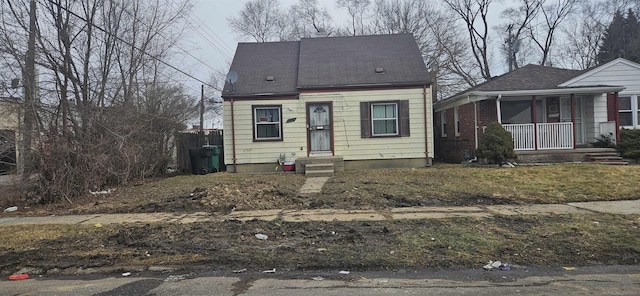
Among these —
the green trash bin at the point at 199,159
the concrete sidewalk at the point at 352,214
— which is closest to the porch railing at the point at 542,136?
the concrete sidewalk at the point at 352,214

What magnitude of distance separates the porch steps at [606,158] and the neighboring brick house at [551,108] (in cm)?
63

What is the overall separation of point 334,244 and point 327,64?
12506 mm

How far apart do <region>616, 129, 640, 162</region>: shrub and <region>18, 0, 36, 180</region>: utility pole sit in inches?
736

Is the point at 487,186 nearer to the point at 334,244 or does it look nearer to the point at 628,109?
the point at 334,244

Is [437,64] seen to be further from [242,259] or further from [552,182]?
[242,259]

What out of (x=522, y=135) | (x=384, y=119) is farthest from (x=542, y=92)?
(x=384, y=119)

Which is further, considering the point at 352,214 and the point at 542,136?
the point at 542,136

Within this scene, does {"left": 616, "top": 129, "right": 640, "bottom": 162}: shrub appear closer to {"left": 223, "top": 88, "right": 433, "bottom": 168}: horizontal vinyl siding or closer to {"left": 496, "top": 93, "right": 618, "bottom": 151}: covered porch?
{"left": 496, "top": 93, "right": 618, "bottom": 151}: covered porch

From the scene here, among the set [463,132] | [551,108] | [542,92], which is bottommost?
[463,132]

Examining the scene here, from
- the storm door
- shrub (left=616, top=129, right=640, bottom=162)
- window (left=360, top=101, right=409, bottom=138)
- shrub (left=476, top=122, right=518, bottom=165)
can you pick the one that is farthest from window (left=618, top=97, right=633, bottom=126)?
the storm door

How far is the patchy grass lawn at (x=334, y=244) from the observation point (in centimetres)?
561

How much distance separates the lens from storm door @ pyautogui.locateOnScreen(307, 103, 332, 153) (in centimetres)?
1647

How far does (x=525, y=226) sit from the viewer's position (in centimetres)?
707

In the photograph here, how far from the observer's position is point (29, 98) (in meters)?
10.9
